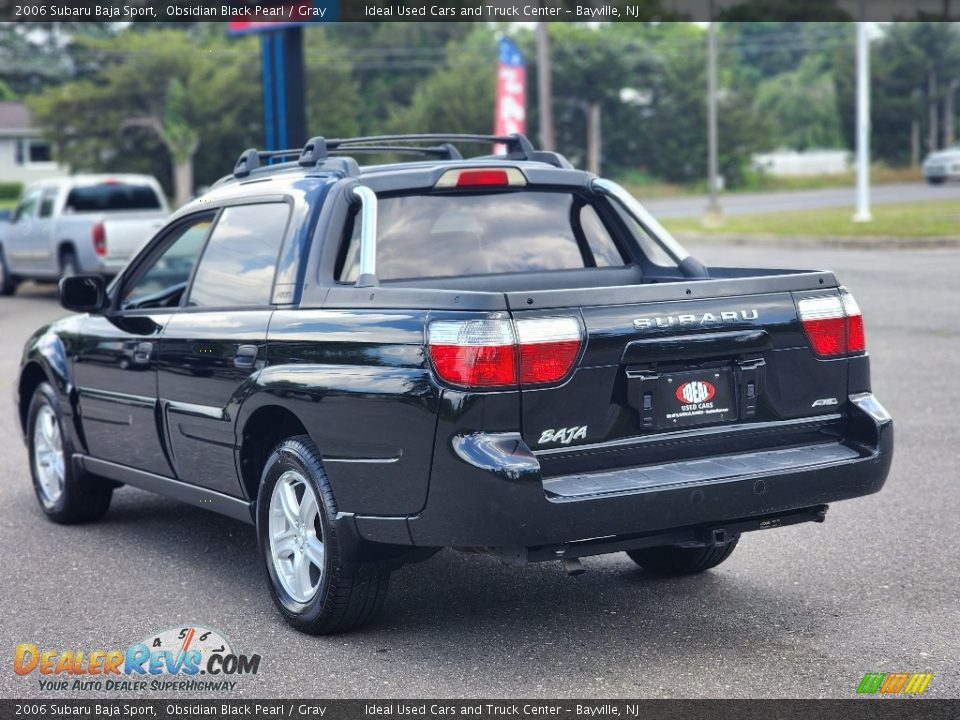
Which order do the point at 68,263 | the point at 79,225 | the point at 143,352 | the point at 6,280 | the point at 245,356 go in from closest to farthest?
the point at 245,356, the point at 143,352, the point at 79,225, the point at 68,263, the point at 6,280

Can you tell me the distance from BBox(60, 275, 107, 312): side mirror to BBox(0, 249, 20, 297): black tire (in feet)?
58.0

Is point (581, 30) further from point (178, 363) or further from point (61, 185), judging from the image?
point (178, 363)

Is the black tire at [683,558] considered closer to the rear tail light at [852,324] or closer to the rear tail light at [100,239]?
the rear tail light at [852,324]

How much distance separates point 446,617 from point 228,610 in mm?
912

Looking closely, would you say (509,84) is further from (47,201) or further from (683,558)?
(683,558)

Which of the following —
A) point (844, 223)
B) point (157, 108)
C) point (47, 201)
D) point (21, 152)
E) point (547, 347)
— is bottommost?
point (844, 223)

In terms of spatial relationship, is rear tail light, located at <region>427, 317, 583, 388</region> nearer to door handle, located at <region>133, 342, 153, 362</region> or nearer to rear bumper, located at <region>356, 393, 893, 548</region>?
rear bumper, located at <region>356, 393, 893, 548</region>

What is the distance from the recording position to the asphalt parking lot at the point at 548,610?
4730 mm

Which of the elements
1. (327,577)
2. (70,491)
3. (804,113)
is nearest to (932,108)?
(804,113)

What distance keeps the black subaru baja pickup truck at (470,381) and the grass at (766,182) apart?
185 feet

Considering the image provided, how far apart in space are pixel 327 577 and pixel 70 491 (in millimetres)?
2736

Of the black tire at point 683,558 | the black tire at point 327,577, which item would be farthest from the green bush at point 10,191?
the black tire at point 327,577

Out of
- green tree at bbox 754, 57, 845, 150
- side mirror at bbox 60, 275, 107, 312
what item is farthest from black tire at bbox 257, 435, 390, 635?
green tree at bbox 754, 57, 845, 150

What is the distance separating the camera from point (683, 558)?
5.99 meters
